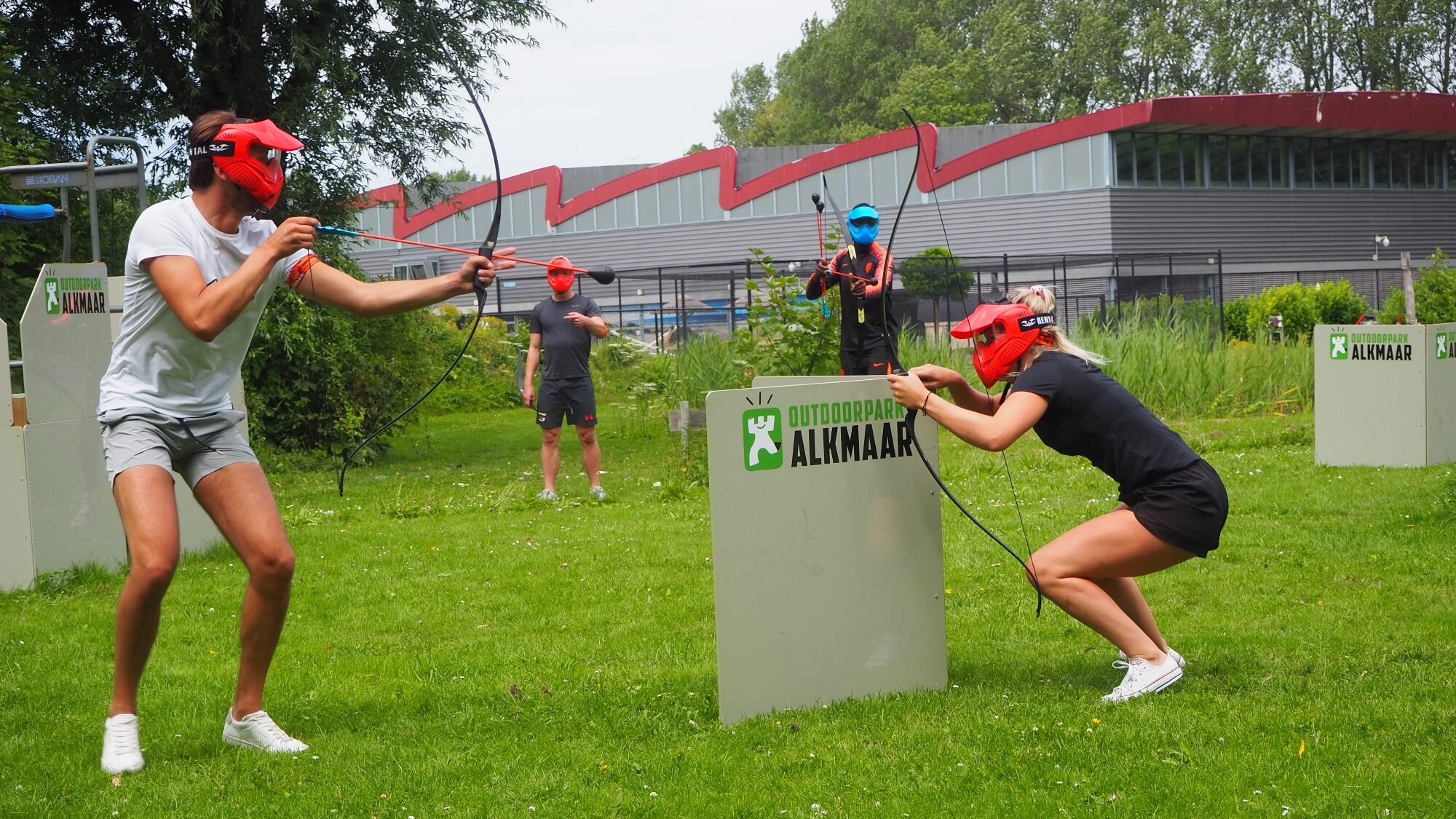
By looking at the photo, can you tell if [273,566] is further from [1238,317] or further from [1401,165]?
[1401,165]

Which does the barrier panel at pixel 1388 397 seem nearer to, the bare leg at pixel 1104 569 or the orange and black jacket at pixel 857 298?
the orange and black jacket at pixel 857 298

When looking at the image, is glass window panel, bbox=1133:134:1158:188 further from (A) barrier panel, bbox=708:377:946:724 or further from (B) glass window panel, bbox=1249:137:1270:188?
(A) barrier panel, bbox=708:377:946:724

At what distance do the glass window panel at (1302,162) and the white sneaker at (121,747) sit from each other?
40391mm

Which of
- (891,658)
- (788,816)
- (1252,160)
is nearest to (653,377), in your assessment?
(891,658)

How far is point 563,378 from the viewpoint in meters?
10.7

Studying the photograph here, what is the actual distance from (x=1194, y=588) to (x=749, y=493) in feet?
9.96

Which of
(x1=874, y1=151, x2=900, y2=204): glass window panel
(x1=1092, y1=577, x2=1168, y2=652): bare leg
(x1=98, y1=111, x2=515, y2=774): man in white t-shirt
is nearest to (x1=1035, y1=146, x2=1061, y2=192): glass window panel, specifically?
(x1=874, y1=151, x2=900, y2=204): glass window panel

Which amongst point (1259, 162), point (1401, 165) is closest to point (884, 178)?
point (1259, 162)

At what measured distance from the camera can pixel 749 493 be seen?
4375 millimetres

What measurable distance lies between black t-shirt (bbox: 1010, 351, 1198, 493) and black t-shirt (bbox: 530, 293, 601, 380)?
6412mm

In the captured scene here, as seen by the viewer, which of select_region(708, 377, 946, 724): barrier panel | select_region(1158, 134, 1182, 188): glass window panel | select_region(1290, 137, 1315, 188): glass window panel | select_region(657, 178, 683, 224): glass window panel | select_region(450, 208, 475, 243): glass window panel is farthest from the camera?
select_region(450, 208, 475, 243): glass window panel

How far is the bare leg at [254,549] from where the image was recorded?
13.3ft

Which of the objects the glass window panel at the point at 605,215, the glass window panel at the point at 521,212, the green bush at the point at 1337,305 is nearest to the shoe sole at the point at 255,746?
the green bush at the point at 1337,305

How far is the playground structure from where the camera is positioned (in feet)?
24.1
